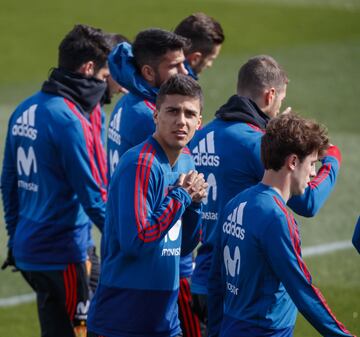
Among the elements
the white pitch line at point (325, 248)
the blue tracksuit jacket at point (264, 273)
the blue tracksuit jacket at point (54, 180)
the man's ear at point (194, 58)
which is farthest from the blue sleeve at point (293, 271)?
the white pitch line at point (325, 248)

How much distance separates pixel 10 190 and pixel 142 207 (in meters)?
2.36

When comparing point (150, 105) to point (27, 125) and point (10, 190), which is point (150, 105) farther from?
point (10, 190)

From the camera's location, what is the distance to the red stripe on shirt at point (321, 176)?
19.8ft

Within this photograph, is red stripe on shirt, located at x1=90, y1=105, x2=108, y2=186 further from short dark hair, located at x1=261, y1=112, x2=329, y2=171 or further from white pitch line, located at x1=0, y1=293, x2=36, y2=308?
white pitch line, located at x1=0, y1=293, x2=36, y2=308

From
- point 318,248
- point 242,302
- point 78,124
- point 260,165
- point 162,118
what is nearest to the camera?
point 242,302

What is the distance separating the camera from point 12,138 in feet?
23.6

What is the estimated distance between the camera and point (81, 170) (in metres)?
6.88

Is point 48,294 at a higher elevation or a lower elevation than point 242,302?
lower

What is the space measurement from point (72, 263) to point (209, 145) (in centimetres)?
145

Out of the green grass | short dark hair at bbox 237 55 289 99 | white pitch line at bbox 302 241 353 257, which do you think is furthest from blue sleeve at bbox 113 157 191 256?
white pitch line at bbox 302 241 353 257

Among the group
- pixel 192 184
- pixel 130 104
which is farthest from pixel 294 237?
pixel 130 104

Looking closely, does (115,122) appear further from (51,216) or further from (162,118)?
(162,118)

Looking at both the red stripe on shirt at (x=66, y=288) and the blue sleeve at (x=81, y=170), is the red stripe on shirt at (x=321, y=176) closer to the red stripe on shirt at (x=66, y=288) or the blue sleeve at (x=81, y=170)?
the blue sleeve at (x=81, y=170)

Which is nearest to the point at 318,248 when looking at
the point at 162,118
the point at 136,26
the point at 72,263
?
the point at 72,263
